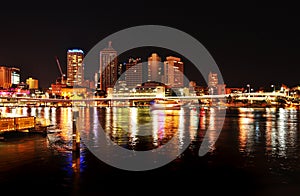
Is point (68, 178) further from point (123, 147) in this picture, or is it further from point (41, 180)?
point (123, 147)

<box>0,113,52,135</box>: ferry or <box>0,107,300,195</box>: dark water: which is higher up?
<box>0,113,52,135</box>: ferry

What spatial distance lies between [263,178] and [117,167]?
6257mm

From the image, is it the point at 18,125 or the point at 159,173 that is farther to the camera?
the point at 18,125

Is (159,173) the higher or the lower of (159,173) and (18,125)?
the lower

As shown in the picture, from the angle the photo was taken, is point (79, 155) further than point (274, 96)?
No

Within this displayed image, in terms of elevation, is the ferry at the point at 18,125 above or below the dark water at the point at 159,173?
above

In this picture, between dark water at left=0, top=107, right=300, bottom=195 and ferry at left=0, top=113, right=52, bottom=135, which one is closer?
dark water at left=0, top=107, right=300, bottom=195

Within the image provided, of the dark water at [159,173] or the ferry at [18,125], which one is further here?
the ferry at [18,125]

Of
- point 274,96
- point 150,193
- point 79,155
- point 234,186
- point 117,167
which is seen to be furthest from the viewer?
point 274,96

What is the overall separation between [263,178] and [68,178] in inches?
300

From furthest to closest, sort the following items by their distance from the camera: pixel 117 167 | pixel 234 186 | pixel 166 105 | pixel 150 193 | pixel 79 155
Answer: pixel 166 105
pixel 79 155
pixel 117 167
pixel 234 186
pixel 150 193

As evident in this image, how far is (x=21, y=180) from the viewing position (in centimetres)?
1364

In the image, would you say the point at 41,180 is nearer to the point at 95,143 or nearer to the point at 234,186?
the point at 234,186

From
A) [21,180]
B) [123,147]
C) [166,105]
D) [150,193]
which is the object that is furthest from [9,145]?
[166,105]
